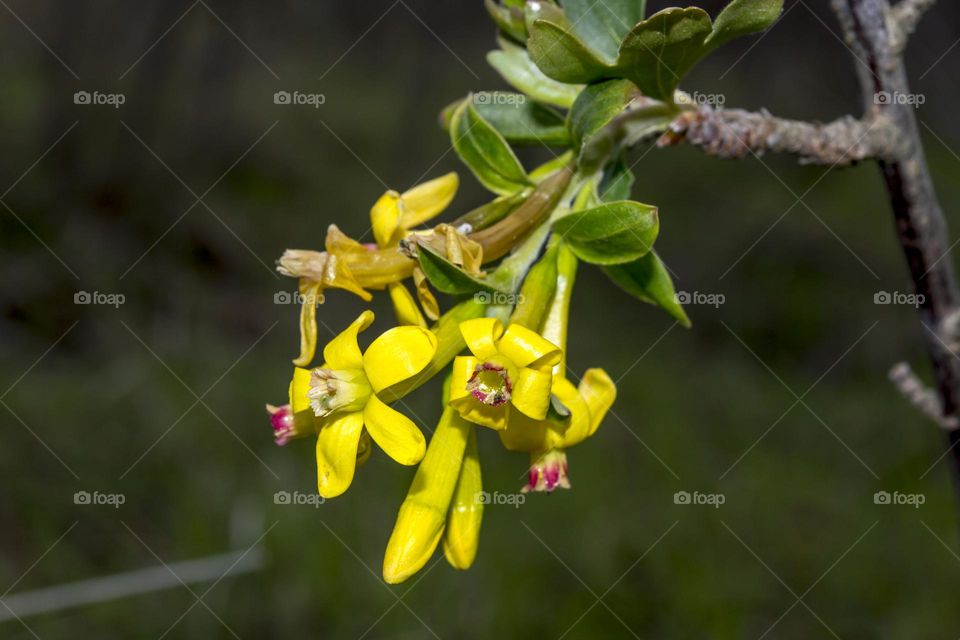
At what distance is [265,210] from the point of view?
17.6ft

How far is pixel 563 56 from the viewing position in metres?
1.08

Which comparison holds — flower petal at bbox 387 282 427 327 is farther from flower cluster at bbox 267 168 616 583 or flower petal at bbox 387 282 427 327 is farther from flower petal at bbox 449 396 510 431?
flower petal at bbox 449 396 510 431

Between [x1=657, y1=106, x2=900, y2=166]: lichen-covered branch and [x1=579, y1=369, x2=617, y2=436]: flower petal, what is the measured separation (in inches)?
14.8

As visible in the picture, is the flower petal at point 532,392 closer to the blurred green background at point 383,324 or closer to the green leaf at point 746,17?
the green leaf at point 746,17

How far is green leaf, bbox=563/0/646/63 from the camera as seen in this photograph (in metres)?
1.27

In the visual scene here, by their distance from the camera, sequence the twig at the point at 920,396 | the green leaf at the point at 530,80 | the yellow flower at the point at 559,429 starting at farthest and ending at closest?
1. the twig at the point at 920,396
2. the green leaf at the point at 530,80
3. the yellow flower at the point at 559,429

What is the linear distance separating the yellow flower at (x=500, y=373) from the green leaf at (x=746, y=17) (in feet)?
1.53

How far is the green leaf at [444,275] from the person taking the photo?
1.06 meters

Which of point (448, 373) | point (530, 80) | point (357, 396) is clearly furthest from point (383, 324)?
point (357, 396)

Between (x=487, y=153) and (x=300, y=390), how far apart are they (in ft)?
1.52

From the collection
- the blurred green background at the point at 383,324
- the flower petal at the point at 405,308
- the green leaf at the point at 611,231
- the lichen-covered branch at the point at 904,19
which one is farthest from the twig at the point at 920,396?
the blurred green background at the point at 383,324

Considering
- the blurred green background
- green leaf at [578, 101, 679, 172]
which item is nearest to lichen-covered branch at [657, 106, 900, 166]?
green leaf at [578, 101, 679, 172]

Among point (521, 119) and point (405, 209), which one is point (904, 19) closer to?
point (521, 119)

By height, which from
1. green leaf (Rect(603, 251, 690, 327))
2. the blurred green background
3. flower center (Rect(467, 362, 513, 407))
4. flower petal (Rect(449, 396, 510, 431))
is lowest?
the blurred green background
